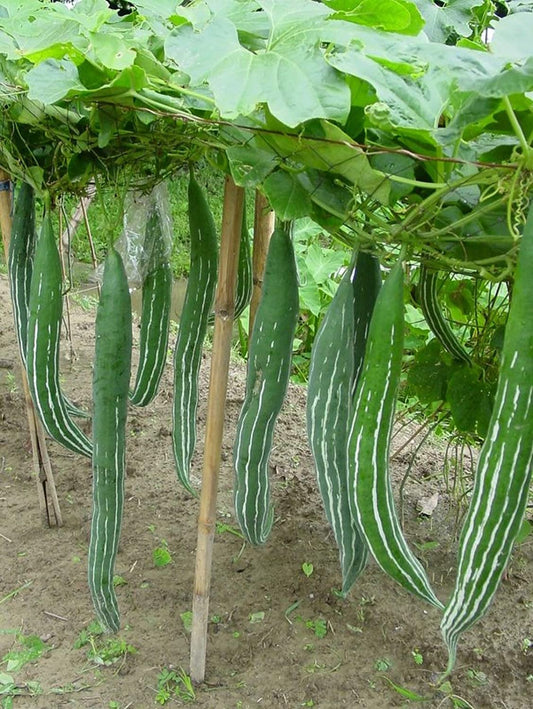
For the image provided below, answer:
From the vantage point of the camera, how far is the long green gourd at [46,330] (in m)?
1.36

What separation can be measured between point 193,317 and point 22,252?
0.41 metres

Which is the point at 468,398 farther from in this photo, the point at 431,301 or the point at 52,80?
the point at 52,80

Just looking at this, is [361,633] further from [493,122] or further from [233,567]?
[493,122]

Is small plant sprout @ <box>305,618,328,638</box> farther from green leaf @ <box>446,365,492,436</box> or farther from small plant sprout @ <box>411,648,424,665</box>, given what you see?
green leaf @ <box>446,365,492,436</box>

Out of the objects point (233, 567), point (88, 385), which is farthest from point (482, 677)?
point (88, 385)

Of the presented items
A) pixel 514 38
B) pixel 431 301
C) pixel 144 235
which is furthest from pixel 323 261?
pixel 514 38

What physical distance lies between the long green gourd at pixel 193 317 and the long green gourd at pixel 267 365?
30 centimetres

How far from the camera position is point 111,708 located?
5.22 feet

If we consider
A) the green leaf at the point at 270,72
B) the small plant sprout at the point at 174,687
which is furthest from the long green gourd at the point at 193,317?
the green leaf at the point at 270,72

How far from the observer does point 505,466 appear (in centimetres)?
78

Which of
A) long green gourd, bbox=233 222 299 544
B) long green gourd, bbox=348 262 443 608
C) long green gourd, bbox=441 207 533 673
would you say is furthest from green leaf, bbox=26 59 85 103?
long green gourd, bbox=441 207 533 673

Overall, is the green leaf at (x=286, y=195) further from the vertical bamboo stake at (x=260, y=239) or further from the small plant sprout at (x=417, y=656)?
the small plant sprout at (x=417, y=656)

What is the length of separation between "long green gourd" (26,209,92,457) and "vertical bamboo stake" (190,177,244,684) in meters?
0.29

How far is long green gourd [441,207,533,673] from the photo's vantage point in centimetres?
76
